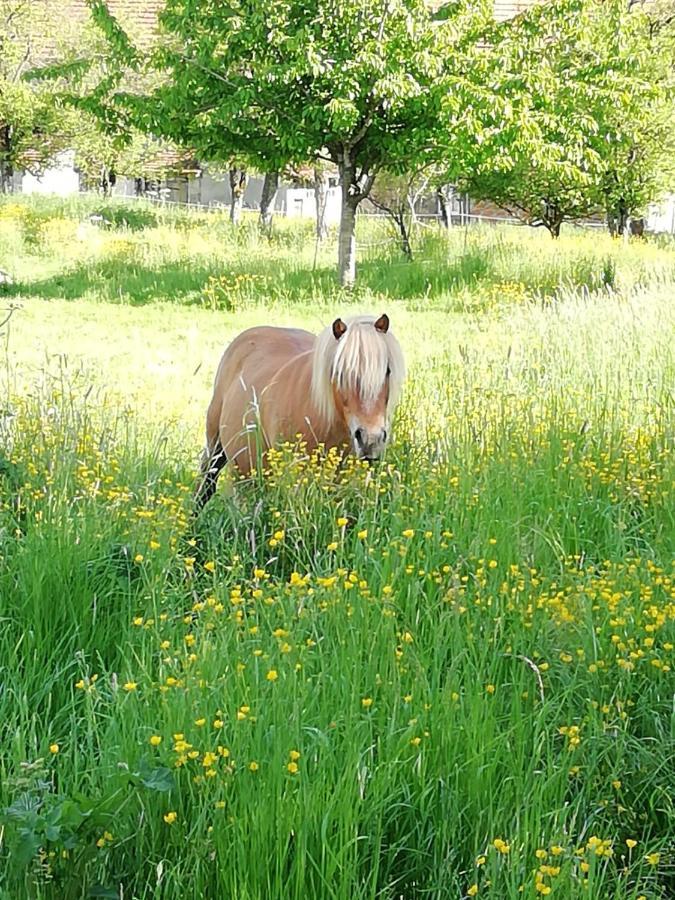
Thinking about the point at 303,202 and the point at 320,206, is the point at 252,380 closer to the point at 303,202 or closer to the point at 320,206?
the point at 320,206

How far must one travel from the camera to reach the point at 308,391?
5.28 metres

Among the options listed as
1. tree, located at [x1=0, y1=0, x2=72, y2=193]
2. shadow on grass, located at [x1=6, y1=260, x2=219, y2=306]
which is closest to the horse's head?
shadow on grass, located at [x1=6, y1=260, x2=219, y2=306]

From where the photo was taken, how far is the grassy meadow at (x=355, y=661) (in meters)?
2.38

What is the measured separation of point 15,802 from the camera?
7.63ft

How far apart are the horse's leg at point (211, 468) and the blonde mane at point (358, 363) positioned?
103cm

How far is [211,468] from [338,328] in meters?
1.46

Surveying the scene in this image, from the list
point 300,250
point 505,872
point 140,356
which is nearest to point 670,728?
point 505,872

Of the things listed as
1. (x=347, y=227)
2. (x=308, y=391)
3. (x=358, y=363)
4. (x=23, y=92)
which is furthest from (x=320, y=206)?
(x=358, y=363)

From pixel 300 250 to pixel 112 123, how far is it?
455cm

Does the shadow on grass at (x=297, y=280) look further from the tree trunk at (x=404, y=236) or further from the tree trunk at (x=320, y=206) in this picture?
the tree trunk at (x=320, y=206)

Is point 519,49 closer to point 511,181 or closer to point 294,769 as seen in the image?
point 511,181

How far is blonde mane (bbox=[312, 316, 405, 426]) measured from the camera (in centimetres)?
473

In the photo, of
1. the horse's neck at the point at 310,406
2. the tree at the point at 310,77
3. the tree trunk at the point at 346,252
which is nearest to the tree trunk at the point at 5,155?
the tree at the point at 310,77

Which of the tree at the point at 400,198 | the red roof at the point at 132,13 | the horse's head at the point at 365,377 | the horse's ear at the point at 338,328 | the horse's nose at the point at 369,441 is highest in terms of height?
the red roof at the point at 132,13
